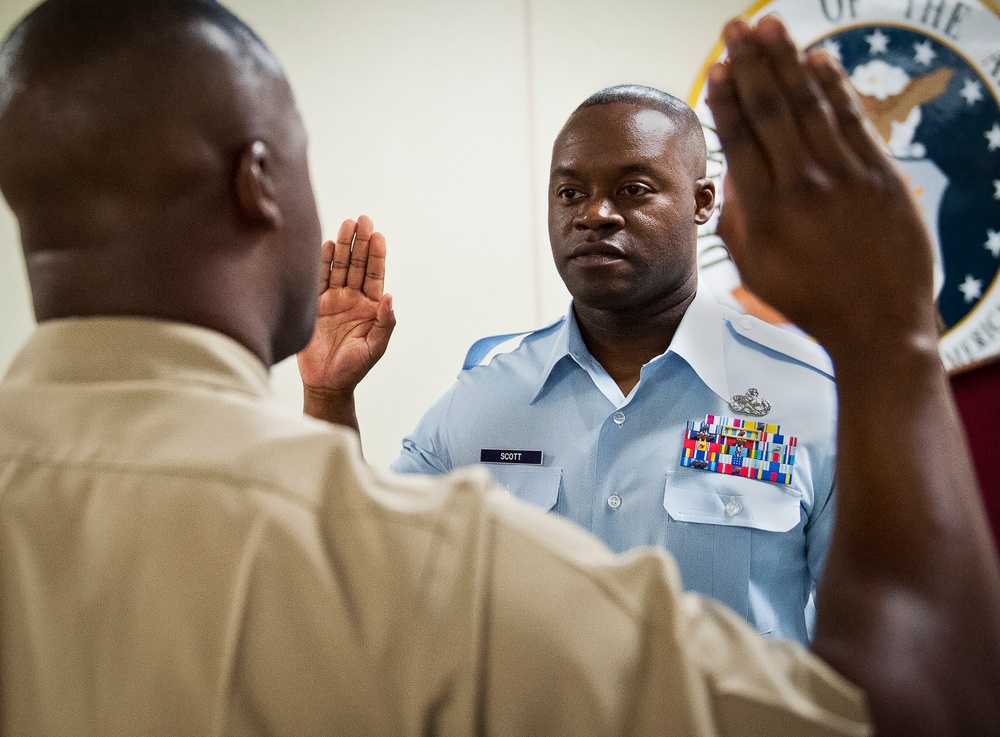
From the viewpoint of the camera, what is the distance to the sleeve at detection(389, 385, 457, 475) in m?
1.66

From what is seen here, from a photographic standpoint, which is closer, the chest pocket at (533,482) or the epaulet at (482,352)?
the chest pocket at (533,482)

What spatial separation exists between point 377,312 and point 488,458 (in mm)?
332

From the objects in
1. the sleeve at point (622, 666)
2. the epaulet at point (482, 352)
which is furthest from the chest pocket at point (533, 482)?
the sleeve at point (622, 666)

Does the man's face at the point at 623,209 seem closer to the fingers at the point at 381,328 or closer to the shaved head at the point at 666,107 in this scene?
the shaved head at the point at 666,107

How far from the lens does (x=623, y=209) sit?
5.34 ft

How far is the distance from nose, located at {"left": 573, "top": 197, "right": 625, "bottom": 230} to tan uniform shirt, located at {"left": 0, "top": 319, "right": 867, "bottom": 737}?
109 cm

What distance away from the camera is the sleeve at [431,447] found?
166cm

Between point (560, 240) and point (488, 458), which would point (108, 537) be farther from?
point (560, 240)

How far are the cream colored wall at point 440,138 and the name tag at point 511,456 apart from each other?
812 mm

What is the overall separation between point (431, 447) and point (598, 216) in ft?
1.72

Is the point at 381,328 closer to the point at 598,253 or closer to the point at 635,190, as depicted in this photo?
the point at 598,253

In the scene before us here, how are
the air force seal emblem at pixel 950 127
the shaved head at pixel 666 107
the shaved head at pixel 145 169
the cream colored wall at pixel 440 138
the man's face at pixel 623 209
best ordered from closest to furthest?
the shaved head at pixel 145 169 < the man's face at pixel 623 209 < the shaved head at pixel 666 107 < the air force seal emblem at pixel 950 127 < the cream colored wall at pixel 440 138

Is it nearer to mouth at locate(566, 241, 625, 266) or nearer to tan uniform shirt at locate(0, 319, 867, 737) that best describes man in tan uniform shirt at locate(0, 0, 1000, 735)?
tan uniform shirt at locate(0, 319, 867, 737)

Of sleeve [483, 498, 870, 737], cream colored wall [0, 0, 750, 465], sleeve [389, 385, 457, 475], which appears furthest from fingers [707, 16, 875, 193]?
cream colored wall [0, 0, 750, 465]
